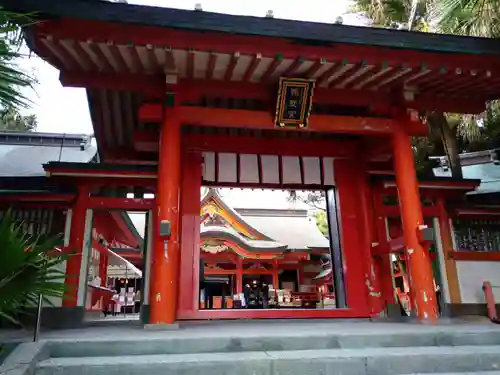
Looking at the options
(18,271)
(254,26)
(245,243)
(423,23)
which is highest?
(423,23)

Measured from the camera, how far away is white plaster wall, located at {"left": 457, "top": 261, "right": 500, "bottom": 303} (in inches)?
281

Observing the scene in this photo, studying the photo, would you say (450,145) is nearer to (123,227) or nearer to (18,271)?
(123,227)

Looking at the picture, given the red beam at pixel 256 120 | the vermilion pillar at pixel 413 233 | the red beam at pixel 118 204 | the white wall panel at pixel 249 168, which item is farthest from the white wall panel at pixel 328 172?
the red beam at pixel 118 204

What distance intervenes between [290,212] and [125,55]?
17082 millimetres

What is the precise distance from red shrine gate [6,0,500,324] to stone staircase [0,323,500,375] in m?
1.41

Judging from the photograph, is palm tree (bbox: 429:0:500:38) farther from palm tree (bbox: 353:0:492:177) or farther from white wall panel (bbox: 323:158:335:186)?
white wall panel (bbox: 323:158:335:186)

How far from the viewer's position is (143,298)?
6.52 metres

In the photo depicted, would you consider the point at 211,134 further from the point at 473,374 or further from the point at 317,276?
the point at 317,276

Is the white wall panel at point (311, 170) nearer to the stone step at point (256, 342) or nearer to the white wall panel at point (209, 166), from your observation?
the white wall panel at point (209, 166)

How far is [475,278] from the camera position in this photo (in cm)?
725

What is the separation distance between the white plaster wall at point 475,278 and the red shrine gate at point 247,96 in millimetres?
1393

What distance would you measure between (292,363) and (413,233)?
319 cm

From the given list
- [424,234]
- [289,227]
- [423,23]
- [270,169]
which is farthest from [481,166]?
[289,227]

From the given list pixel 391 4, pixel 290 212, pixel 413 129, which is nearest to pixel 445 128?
pixel 391 4
